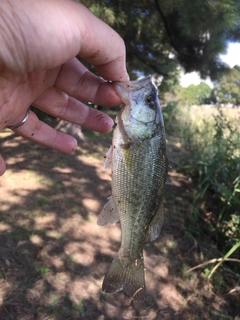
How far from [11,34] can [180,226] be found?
3439 mm

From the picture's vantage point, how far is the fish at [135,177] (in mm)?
1689

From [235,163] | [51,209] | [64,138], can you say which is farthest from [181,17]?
[51,209]

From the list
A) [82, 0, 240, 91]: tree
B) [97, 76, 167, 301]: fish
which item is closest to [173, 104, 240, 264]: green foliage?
[82, 0, 240, 91]: tree

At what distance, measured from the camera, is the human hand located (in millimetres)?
1350

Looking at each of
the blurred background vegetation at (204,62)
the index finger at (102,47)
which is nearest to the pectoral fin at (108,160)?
the index finger at (102,47)

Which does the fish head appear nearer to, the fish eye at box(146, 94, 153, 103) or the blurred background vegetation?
the fish eye at box(146, 94, 153, 103)

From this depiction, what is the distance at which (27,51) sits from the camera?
1.40 m

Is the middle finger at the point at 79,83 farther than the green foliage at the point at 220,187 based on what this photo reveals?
No

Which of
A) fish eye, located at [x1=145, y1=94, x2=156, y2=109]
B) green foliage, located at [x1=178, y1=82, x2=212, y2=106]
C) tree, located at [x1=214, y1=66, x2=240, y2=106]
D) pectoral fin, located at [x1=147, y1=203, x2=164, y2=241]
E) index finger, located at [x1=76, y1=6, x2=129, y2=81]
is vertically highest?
index finger, located at [x1=76, y1=6, x2=129, y2=81]

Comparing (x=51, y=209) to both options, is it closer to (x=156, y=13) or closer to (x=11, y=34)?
(x=11, y=34)

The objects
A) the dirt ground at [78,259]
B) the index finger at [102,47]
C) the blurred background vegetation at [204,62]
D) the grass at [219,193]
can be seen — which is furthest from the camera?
the grass at [219,193]

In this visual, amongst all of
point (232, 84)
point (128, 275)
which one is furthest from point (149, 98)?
point (232, 84)

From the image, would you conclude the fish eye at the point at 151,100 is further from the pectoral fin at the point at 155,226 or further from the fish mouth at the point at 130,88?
the pectoral fin at the point at 155,226

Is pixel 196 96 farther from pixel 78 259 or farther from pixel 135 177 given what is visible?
pixel 135 177
